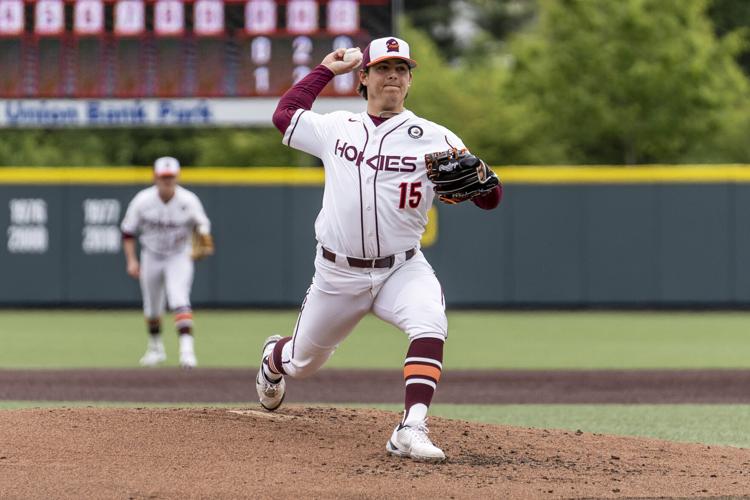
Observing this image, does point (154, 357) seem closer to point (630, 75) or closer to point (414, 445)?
point (414, 445)

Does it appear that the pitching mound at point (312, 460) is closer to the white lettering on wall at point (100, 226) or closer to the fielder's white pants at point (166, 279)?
the fielder's white pants at point (166, 279)

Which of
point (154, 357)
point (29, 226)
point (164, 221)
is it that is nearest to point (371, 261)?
point (164, 221)

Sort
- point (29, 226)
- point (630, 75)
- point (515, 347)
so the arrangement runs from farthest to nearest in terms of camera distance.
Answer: point (630, 75) < point (29, 226) < point (515, 347)

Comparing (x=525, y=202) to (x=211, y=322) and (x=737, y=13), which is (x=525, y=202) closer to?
(x=211, y=322)

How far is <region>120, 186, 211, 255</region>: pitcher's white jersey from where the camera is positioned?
1170 centimetres

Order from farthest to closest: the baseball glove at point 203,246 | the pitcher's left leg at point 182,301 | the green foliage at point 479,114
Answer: the green foliage at point 479,114
the baseball glove at point 203,246
the pitcher's left leg at point 182,301

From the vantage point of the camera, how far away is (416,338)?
5887mm

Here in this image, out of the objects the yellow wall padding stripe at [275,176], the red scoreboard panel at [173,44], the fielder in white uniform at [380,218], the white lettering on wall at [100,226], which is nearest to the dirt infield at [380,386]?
the fielder in white uniform at [380,218]

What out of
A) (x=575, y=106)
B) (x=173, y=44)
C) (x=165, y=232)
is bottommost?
(x=165, y=232)

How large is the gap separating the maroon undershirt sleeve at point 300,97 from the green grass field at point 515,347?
2.55 metres

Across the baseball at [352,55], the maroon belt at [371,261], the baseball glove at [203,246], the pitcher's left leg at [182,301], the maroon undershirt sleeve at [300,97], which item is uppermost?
the baseball at [352,55]

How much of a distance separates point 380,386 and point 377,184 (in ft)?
13.7

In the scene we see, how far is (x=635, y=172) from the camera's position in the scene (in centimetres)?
1894

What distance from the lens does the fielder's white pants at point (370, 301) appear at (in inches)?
234
